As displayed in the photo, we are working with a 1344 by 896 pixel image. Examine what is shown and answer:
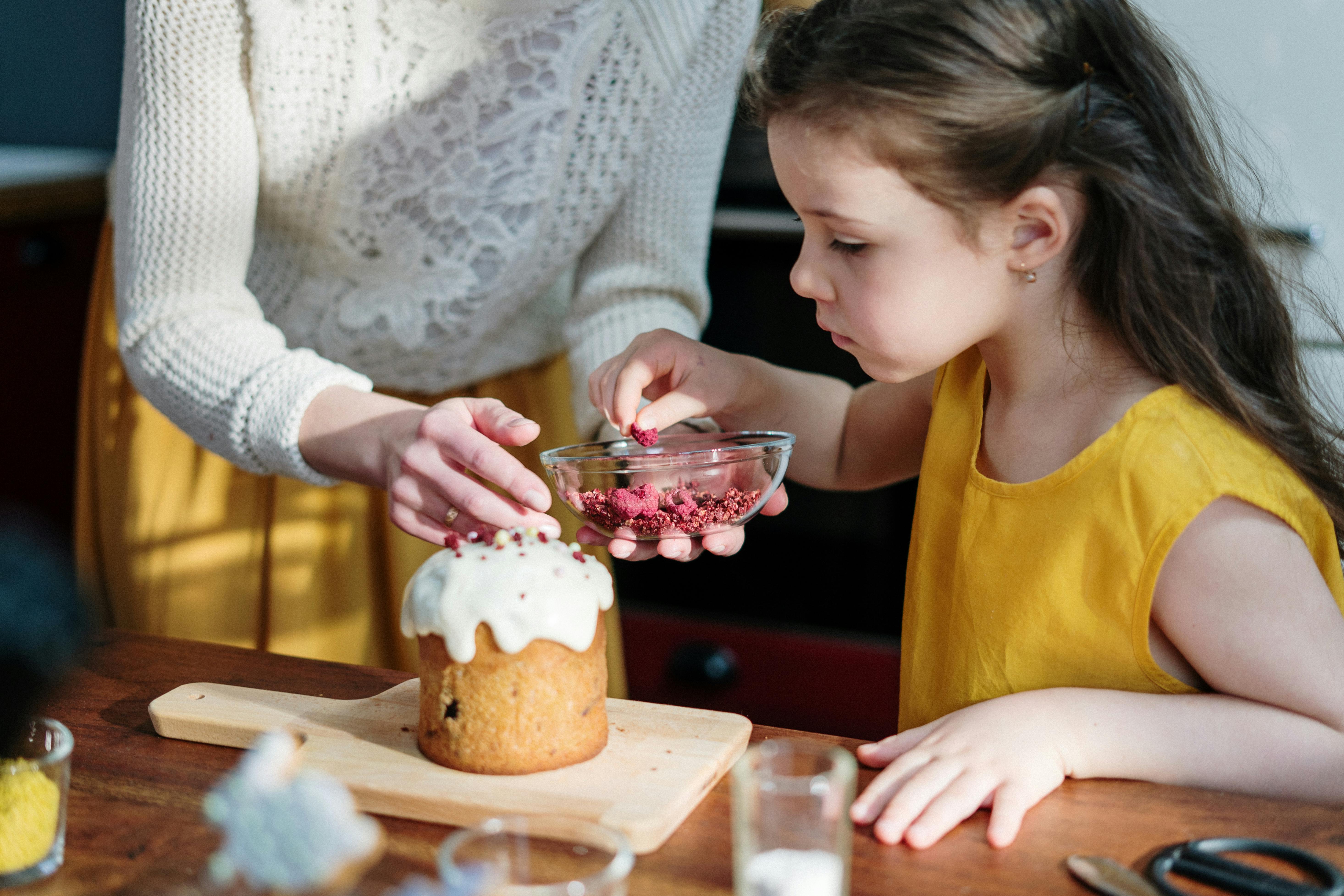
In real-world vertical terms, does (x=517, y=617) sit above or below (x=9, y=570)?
below

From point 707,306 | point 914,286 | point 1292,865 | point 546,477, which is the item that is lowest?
point 546,477

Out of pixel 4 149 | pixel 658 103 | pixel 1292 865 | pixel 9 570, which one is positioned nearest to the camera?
pixel 9 570

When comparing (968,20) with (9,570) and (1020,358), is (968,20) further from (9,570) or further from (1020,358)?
(9,570)

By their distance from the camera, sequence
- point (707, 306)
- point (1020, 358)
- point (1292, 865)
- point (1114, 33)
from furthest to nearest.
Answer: point (707, 306), point (1020, 358), point (1114, 33), point (1292, 865)

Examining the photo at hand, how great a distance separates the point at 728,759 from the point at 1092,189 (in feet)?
1.80

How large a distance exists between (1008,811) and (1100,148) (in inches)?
20.9

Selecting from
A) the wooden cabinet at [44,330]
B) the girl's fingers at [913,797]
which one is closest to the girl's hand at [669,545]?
the girl's fingers at [913,797]

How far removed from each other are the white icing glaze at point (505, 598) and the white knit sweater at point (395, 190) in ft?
1.10

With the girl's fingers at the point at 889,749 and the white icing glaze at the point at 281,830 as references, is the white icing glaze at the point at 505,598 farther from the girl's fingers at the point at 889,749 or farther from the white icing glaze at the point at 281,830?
the white icing glaze at the point at 281,830

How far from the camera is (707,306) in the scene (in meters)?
1.52

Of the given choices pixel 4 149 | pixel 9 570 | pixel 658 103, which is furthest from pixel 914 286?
pixel 4 149

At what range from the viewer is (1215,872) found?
2.26 ft

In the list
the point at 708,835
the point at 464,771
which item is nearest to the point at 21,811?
the point at 464,771

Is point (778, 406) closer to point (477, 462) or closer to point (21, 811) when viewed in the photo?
point (477, 462)
